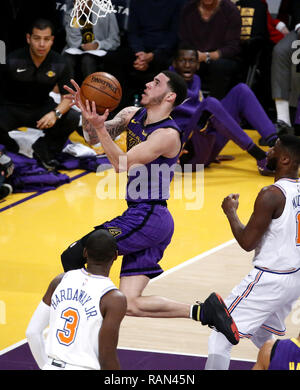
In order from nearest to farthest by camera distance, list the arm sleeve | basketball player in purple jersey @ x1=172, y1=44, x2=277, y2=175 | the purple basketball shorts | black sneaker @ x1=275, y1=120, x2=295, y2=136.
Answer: the arm sleeve < the purple basketball shorts < basketball player in purple jersey @ x1=172, y1=44, x2=277, y2=175 < black sneaker @ x1=275, y1=120, x2=295, y2=136

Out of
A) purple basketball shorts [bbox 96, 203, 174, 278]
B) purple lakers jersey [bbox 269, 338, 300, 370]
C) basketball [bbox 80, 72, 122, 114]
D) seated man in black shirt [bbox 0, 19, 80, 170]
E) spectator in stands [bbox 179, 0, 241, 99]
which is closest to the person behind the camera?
purple lakers jersey [bbox 269, 338, 300, 370]

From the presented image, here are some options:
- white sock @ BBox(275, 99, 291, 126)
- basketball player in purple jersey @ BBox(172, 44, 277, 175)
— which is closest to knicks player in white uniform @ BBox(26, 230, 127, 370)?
basketball player in purple jersey @ BBox(172, 44, 277, 175)

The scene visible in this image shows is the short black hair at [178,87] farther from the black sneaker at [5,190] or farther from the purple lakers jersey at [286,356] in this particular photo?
the black sneaker at [5,190]

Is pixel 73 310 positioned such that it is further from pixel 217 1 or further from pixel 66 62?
pixel 217 1

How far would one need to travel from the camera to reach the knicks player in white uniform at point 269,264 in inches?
165

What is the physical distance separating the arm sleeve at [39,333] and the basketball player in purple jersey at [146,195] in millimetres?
1232

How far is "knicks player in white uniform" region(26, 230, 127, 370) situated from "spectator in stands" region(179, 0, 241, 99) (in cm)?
683

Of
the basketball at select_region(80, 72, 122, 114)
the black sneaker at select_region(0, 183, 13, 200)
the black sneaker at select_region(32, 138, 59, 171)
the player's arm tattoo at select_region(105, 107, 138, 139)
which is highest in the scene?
the basketball at select_region(80, 72, 122, 114)

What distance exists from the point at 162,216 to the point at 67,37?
565 cm

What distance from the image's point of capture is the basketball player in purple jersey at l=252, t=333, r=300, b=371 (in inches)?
142

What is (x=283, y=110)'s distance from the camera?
33.4ft

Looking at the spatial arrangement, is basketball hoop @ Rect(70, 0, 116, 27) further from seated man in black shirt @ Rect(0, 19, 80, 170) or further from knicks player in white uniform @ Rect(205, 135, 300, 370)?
knicks player in white uniform @ Rect(205, 135, 300, 370)

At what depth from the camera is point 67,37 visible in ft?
33.7

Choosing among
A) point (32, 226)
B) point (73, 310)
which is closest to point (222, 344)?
point (73, 310)
